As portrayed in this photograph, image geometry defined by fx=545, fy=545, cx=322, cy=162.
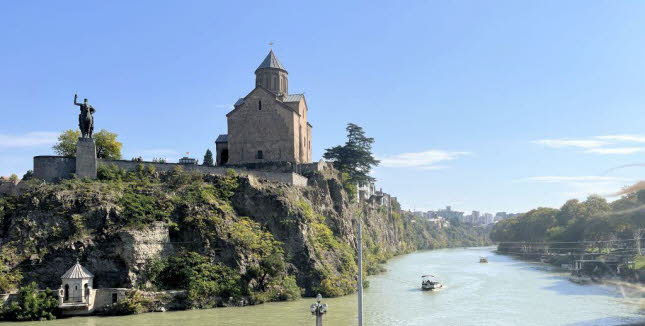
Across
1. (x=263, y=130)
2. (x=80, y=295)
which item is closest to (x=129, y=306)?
(x=80, y=295)

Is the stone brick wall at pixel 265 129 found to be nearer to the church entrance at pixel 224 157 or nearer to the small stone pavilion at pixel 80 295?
the church entrance at pixel 224 157

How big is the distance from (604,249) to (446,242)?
12194 centimetres

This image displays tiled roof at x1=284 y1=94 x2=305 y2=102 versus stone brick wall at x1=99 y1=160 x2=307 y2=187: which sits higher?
tiled roof at x1=284 y1=94 x2=305 y2=102

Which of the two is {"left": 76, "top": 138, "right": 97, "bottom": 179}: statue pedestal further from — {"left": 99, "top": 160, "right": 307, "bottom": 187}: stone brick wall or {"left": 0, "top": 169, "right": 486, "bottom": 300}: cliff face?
{"left": 0, "top": 169, "right": 486, "bottom": 300}: cliff face

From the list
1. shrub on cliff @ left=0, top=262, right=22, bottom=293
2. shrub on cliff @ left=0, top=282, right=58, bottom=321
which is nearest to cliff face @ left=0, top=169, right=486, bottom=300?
shrub on cliff @ left=0, top=262, right=22, bottom=293

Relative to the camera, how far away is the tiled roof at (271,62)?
214ft

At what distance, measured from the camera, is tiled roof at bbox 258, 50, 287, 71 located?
65.2 m

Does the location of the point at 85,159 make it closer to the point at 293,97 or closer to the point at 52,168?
Result: the point at 52,168

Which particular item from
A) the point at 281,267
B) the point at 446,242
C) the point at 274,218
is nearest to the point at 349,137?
the point at 274,218

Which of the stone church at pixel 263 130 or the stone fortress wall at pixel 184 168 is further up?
the stone church at pixel 263 130

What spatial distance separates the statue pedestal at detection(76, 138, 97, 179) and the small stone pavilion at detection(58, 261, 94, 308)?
38.7 feet

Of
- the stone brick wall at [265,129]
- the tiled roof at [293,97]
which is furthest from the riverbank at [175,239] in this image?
the tiled roof at [293,97]

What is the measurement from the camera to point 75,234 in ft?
130

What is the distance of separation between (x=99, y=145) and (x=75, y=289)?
21402 mm
